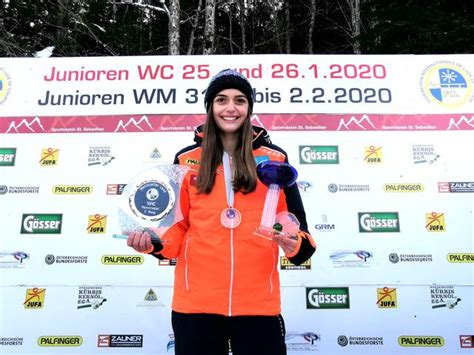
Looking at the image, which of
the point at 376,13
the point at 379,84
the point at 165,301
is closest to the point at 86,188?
the point at 165,301

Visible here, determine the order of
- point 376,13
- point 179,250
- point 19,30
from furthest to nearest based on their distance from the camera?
point 19,30 → point 376,13 → point 179,250

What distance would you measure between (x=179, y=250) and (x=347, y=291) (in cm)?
187

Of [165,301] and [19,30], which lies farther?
[19,30]

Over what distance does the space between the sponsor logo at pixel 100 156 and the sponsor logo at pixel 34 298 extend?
1.05m

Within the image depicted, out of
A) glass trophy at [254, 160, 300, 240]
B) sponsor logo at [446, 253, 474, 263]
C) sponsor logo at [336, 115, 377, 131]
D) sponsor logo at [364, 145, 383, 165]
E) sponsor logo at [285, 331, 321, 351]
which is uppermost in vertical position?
sponsor logo at [336, 115, 377, 131]

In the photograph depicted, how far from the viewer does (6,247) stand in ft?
9.53

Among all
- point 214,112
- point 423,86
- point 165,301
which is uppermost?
point 423,86

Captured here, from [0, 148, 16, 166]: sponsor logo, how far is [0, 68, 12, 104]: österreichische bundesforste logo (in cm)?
42

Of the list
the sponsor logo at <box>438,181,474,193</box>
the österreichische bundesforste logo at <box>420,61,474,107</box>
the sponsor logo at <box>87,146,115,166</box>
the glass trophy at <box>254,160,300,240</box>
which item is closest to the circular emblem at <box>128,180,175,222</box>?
the glass trophy at <box>254,160,300,240</box>

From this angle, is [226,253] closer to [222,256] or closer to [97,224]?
[222,256]

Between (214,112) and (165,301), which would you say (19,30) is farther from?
(214,112)

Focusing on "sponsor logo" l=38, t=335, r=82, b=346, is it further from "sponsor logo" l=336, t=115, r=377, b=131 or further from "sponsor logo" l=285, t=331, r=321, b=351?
"sponsor logo" l=336, t=115, r=377, b=131

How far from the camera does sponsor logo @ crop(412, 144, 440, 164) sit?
9.75ft

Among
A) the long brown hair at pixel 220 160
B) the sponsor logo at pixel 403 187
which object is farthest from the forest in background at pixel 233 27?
the long brown hair at pixel 220 160
